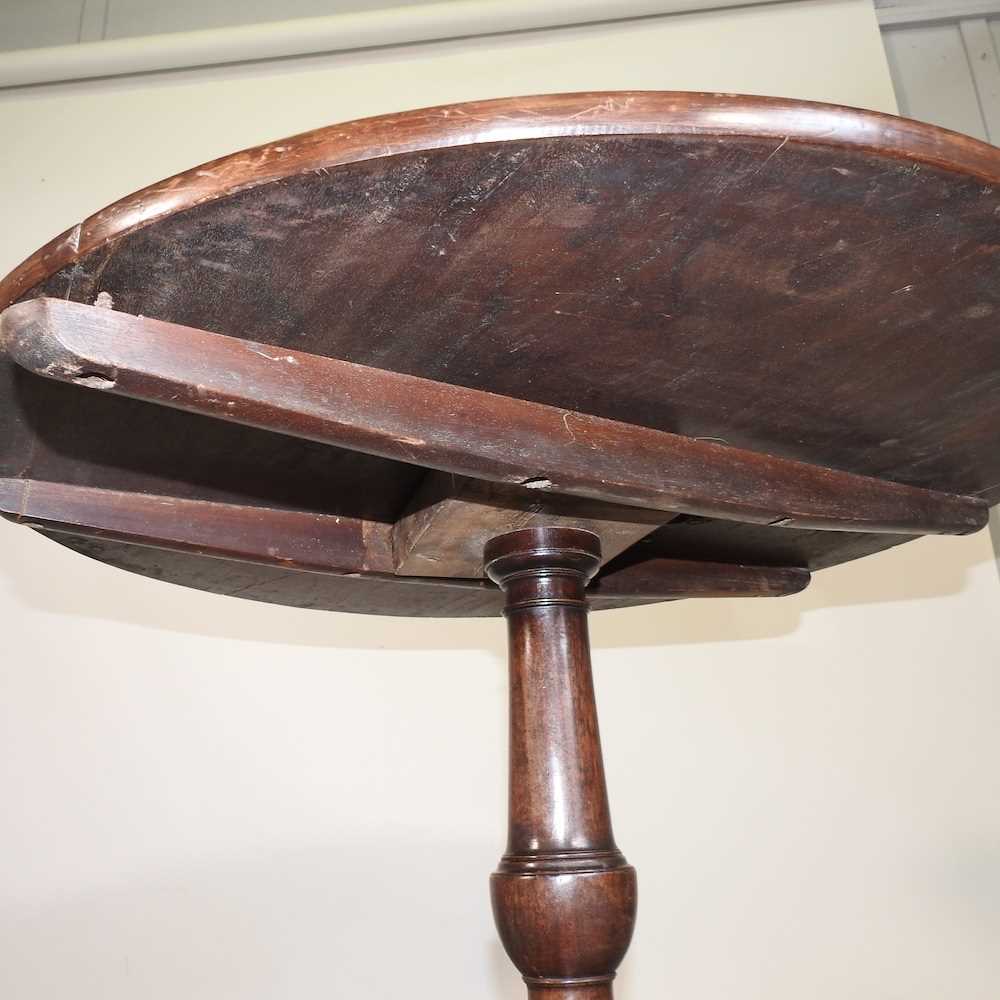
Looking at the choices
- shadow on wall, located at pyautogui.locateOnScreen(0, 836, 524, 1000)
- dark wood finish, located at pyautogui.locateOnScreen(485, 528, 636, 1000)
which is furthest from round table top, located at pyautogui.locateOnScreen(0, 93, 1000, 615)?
shadow on wall, located at pyautogui.locateOnScreen(0, 836, 524, 1000)

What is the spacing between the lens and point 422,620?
1.92 meters

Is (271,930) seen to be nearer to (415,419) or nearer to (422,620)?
(422,620)

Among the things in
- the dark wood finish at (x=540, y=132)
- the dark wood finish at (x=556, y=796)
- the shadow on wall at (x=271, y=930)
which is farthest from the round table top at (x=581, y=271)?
the shadow on wall at (x=271, y=930)

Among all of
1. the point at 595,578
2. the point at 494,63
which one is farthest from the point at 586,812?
the point at 494,63

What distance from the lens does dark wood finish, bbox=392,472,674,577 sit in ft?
2.76

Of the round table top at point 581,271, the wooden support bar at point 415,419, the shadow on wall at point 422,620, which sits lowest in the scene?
the wooden support bar at point 415,419

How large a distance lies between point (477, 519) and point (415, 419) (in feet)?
0.75

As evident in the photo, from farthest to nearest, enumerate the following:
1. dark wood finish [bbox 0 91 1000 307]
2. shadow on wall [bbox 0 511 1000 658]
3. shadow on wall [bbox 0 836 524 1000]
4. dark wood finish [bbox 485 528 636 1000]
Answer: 1. shadow on wall [bbox 0 511 1000 658]
2. shadow on wall [bbox 0 836 524 1000]
3. dark wood finish [bbox 485 528 636 1000]
4. dark wood finish [bbox 0 91 1000 307]

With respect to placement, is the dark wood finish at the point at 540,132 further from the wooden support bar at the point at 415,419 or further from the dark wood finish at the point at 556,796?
the dark wood finish at the point at 556,796

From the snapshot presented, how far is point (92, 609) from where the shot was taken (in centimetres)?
187

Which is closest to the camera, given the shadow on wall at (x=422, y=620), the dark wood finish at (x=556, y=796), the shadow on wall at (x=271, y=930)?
the dark wood finish at (x=556, y=796)

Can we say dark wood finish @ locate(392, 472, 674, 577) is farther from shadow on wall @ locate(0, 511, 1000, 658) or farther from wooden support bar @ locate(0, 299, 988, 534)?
shadow on wall @ locate(0, 511, 1000, 658)

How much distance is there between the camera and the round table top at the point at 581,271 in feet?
1.80

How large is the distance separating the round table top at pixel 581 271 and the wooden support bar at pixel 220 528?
10mm
